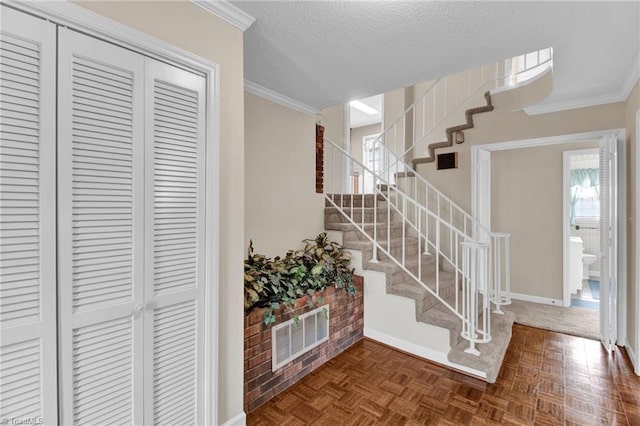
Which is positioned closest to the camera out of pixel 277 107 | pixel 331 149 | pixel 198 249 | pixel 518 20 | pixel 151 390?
pixel 151 390

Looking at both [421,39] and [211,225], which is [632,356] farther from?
[211,225]

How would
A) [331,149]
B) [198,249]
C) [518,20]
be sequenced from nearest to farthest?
[198,249]
[518,20]
[331,149]

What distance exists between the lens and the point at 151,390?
1.42 meters

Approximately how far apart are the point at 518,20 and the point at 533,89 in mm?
1895

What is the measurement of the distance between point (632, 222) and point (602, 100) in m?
1.23

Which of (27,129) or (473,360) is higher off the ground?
(27,129)

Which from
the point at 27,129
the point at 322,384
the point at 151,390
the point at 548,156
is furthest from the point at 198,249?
the point at 548,156

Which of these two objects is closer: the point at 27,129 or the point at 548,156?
the point at 27,129

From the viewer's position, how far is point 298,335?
2.42 metres

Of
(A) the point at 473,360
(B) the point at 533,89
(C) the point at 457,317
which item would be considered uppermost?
(B) the point at 533,89

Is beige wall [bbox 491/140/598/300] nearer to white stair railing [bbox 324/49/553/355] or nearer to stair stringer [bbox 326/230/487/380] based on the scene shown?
white stair railing [bbox 324/49/553/355]

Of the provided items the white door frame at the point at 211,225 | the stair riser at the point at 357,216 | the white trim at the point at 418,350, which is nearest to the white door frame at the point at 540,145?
the stair riser at the point at 357,216

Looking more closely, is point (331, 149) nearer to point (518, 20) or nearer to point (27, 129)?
point (518, 20)

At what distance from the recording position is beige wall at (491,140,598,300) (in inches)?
160
